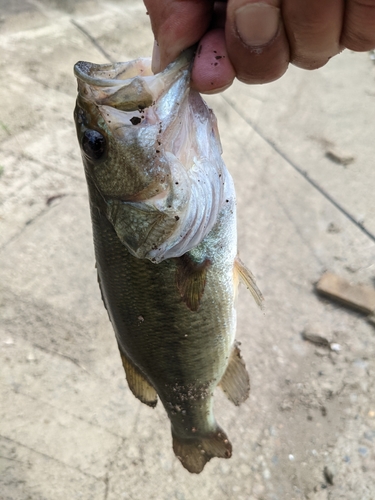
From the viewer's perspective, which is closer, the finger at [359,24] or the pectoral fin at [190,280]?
the finger at [359,24]

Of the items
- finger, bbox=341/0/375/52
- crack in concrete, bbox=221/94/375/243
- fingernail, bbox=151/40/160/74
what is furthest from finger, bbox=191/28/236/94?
crack in concrete, bbox=221/94/375/243

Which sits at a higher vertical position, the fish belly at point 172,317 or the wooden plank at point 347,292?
the fish belly at point 172,317

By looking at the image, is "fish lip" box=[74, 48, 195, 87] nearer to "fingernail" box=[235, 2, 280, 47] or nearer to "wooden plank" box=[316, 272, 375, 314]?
"fingernail" box=[235, 2, 280, 47]

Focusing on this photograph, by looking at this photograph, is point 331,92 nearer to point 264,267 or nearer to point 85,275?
point 264,267

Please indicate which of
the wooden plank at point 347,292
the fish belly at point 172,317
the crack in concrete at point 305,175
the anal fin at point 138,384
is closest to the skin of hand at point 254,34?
the fish belly at point 172,317

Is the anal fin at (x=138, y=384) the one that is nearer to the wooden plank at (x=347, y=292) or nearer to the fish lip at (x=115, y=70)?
the fish lip at (x=115, y=70)

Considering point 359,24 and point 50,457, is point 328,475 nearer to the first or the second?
point 50,457

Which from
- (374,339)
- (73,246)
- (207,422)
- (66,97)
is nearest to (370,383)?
(374,339)
